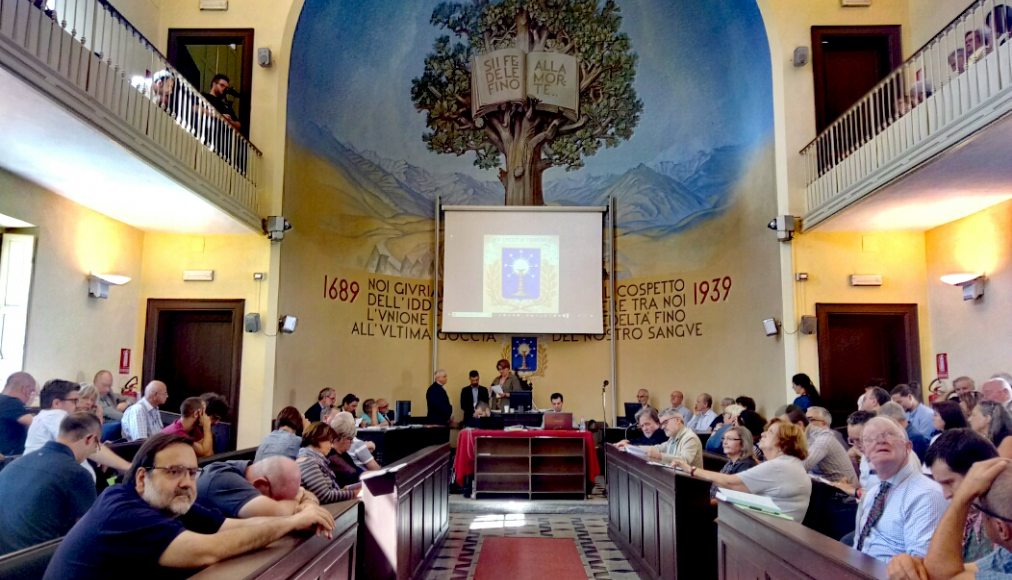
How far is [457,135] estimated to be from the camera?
1161 cm

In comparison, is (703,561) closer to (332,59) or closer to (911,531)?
(911,531)

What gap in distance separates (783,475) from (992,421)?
1.44m

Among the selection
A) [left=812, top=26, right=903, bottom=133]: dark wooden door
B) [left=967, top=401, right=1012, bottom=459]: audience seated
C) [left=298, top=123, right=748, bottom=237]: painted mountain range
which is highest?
[left=812, top=26, right=903, bottom=133]: dark wooden door

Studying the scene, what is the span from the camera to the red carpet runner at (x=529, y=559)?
204 inches

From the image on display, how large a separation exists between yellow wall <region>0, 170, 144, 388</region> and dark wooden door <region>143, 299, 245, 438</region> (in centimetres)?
35

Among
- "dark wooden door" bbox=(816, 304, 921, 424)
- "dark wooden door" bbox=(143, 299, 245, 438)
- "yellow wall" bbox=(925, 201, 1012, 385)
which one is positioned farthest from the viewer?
"dark wooden door" bbox=(143, 299, 245, 438)

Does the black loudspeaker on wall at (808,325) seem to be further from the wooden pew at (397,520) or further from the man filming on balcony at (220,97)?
the man filming on balcony at (220,97)

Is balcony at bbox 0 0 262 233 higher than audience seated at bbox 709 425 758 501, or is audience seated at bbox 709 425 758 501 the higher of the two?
balcony at bbox 0 0 262 233

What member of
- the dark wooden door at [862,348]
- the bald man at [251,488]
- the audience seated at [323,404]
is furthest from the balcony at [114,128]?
the dark wooden door at [862,348]

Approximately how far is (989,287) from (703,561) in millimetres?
5109

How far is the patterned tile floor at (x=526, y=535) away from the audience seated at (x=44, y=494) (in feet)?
8.89

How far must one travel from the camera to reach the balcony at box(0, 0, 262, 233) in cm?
479

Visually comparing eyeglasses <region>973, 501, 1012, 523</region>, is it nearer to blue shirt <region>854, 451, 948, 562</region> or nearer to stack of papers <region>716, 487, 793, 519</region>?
blue shirt <region>854, 451, 948, 562</region>

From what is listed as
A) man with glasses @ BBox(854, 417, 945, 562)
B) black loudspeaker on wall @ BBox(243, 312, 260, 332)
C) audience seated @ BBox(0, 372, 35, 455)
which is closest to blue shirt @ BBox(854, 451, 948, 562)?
man with glasses @ BBox(854, 417, 945, 562)
